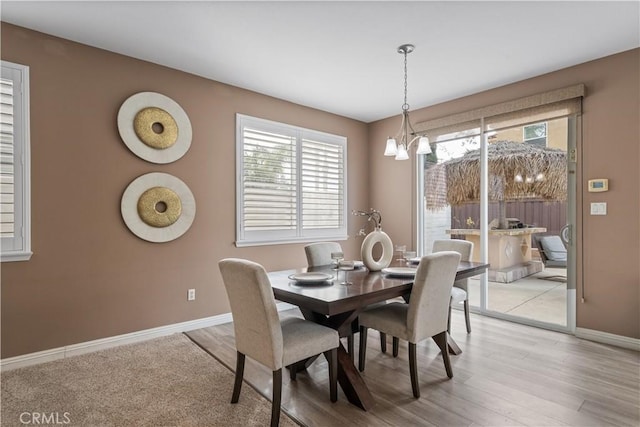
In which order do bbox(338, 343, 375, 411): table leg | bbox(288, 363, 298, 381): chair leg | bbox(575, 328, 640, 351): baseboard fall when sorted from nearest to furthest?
bbox(338, 343, 375, 411): table leg → bbox(288, 363, 298, 381): chair leg → bbox(575, 328, 640, 351): baseboard

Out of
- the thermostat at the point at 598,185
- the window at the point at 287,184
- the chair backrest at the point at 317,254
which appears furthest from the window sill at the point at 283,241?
the thermostat at the point at 598,185

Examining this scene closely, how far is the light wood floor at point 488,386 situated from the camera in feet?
6.75

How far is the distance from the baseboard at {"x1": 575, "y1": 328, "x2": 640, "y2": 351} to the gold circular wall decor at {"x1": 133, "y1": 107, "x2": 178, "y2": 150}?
14.6 ft

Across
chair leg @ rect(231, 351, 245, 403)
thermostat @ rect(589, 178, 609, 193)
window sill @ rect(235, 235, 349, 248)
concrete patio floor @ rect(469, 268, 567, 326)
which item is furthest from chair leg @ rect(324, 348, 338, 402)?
thermostat @ rect(589, 178, 609, 193)

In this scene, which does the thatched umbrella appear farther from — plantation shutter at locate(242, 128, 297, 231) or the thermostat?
plantation shutter at locate(242, 128, 297, 231)

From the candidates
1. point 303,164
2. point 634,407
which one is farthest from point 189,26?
point 634,407

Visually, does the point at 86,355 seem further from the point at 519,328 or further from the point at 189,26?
the point at 519,328

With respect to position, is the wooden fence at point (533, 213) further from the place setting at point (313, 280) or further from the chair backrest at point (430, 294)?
the place setting at point (313, 280)

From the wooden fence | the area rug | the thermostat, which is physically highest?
the thermostat

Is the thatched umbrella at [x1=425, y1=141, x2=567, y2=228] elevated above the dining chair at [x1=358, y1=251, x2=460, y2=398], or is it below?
above

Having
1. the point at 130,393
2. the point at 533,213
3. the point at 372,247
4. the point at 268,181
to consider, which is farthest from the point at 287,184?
the point at 533,213

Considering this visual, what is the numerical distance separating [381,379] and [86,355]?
2.45 metres

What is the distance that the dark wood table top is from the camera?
1.99 m

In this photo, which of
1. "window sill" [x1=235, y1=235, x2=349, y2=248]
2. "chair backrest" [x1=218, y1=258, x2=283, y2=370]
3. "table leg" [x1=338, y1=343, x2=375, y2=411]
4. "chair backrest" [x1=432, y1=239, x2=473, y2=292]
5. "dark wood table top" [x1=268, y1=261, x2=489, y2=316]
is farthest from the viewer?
"window sill" [x1=235, y1=235, x2=349, y2=248]
